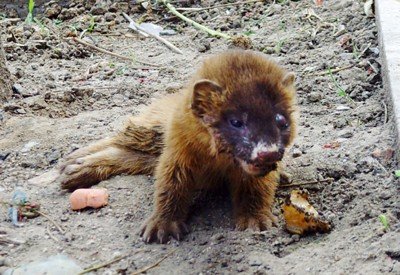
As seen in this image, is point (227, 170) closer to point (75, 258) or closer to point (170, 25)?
point (75, 258)

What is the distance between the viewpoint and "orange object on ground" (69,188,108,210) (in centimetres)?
497

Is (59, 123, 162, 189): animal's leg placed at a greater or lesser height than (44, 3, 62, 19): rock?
lesser

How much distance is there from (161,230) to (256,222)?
1.91 feet

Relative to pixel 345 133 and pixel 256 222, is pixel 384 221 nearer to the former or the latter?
pixel 256 222

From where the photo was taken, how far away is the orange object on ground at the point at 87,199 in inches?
196

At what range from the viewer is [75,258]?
435cm

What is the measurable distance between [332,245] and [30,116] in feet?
10.5

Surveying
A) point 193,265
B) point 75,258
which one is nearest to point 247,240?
point 193,265

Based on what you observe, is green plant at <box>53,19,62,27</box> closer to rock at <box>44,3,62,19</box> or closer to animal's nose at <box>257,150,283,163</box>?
rock at <box>44,3,62,19</box>

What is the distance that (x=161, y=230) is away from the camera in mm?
4594

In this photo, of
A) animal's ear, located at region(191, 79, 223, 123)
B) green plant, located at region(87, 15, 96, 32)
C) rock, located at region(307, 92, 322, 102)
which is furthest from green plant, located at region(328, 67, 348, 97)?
green plant, located at region(87, 15, 96, 32)

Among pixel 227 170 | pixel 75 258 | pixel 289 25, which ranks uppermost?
pixel 289 25

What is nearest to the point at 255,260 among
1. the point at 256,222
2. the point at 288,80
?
the point at 256,222

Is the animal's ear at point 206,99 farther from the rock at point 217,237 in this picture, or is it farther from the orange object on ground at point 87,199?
the orange object on ground at point 87,199
